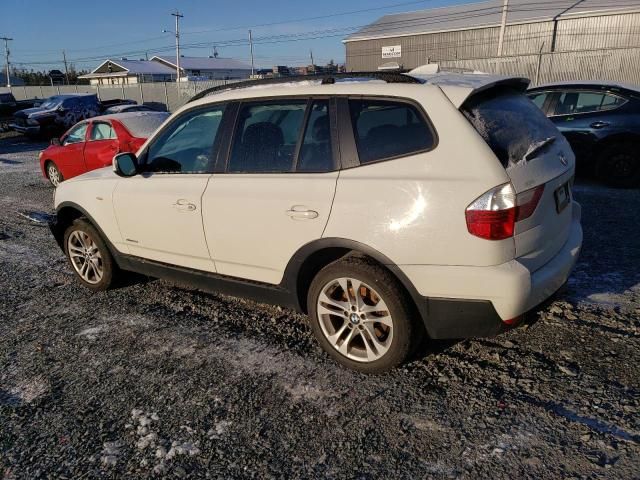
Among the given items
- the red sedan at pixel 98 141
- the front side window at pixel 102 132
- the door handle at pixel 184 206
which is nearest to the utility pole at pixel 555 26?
the red sedan at pixel 98 141

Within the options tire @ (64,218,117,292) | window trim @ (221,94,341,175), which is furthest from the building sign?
window trim @ (221,94,341,175)

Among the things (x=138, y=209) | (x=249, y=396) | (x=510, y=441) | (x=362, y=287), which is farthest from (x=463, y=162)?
(x=138, y=209)

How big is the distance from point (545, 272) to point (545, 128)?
0.97 metres

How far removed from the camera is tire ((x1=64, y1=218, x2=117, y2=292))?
4.55m

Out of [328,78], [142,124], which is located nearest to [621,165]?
[328,78]

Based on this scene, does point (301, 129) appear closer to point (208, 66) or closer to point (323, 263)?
point (323, 263)

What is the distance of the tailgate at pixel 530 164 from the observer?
264 centimetres

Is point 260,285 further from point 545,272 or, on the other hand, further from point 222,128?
point 545,272

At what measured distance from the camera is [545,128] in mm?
3168

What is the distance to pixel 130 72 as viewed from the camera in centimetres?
6569

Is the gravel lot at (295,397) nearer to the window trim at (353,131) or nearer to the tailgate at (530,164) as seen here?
the tailgate at (530,164)

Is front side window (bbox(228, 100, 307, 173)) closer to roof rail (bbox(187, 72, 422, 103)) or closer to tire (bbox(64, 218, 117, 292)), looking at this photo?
roof rail (bbox(187, 72, 422, 103))

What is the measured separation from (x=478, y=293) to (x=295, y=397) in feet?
3.94

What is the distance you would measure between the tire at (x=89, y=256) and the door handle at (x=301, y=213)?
7.43ft
